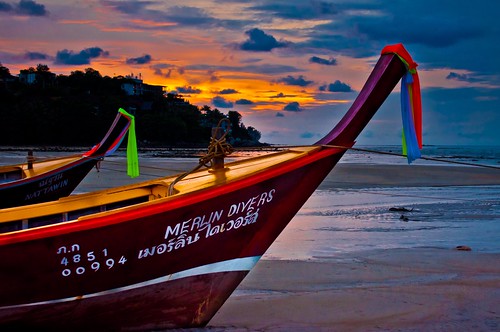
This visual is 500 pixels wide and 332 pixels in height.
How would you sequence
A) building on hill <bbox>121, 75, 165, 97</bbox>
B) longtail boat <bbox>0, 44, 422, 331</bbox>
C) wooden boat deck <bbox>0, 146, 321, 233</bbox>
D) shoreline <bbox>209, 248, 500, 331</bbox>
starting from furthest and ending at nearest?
building on hill <bbox>121, 75, 165, 97</bbox>
shoreline <bbox>209, 248, 500, 331</bbox>
wooden boat deck <bbox>0, 146, 321, 233</bbox>
longtail boat <bbox>0, 44, 422, 331</bbox>

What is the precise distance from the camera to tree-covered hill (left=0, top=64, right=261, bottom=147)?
3393 inches

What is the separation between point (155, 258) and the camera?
5297 mm

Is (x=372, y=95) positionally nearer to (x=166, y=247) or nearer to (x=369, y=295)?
(x=166, y=247)

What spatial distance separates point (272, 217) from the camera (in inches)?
222

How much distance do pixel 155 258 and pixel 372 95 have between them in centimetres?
232

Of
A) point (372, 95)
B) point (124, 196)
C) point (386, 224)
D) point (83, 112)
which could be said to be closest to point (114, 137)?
point (386, 224)

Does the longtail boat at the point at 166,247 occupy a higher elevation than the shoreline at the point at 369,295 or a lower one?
higher

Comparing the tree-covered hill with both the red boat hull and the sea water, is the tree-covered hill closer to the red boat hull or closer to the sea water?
the sea water

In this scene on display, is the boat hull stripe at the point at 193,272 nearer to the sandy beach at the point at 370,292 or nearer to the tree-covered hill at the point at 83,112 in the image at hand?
the sandy beach at the point at 370,292

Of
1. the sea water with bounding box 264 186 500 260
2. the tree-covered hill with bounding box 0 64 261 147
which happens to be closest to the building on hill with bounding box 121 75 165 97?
the tree-covered hill with bounding box 0 64 261 147

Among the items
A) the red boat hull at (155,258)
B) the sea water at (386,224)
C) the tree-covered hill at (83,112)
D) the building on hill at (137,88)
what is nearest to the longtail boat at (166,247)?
the red boat hull at (155,258)

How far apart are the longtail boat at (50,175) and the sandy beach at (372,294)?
485 centimetres

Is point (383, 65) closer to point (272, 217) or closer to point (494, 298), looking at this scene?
→ point (272, 217)

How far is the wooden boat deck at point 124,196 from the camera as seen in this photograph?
5.76m
